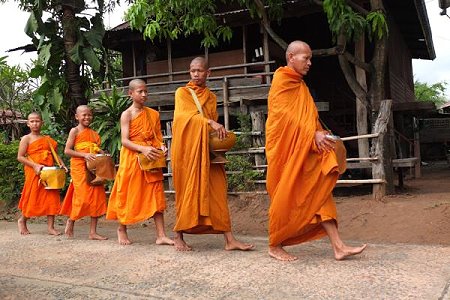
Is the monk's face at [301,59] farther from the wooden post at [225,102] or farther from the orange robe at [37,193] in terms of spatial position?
the wooden post at [225,102]

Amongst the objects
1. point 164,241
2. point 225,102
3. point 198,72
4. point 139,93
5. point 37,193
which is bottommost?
point 164,241

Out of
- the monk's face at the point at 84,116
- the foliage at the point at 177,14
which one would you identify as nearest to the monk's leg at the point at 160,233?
the monk's face at the point at 84,116

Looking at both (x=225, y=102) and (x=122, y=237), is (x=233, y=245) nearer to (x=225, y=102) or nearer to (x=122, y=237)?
(x=122, y=237)

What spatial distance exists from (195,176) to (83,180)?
2042mm

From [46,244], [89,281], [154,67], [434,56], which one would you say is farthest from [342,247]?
[434,56]

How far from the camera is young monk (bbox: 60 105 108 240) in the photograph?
5.46 m

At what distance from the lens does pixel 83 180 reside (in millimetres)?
5535

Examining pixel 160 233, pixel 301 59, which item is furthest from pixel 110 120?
pixel 301 59

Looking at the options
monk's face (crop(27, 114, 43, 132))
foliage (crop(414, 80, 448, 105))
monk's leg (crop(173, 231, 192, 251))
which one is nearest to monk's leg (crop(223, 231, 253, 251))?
monk's leg (crop(173, 231, 192, 251))

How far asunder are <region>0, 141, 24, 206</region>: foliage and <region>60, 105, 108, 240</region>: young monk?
18.3 ft

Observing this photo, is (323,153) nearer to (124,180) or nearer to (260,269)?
(260,269)

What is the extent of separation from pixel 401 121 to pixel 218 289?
1278cm

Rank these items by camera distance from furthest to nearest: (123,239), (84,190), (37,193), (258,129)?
(258,129), (37,193), (84,190), (123,239)

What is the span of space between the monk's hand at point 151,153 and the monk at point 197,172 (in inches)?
16.3
